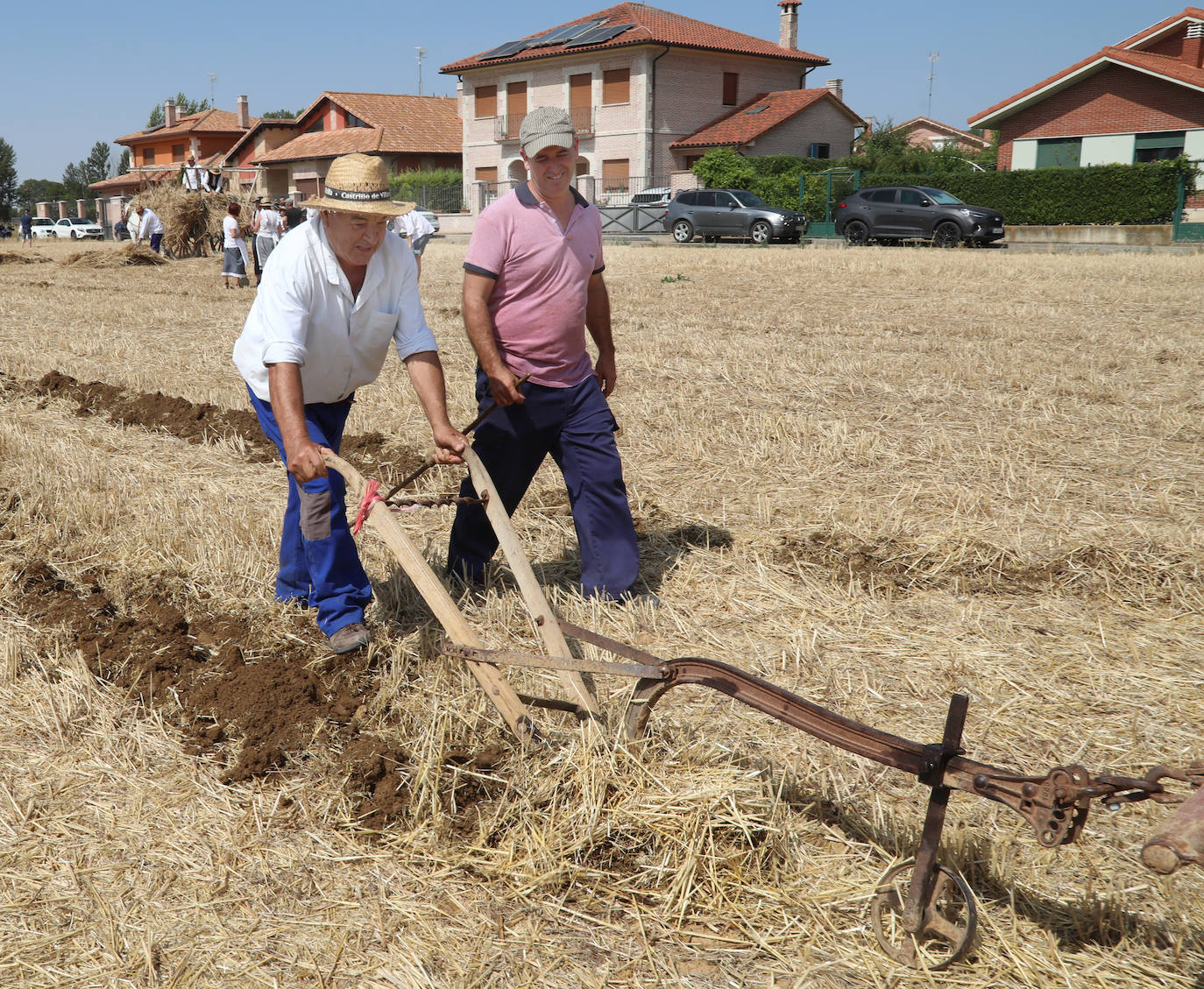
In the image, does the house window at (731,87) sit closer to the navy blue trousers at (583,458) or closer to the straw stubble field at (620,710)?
the straw stubble field at (620,710)

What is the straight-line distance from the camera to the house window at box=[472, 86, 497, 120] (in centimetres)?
5044

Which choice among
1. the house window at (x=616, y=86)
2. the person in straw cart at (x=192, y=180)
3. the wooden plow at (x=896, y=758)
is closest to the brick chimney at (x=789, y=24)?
the house window at (x=616, y=86)

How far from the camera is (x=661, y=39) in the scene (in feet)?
145

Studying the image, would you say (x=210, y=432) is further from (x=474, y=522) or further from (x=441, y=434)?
(x=441, y=434)

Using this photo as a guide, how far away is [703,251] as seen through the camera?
27.4 metres

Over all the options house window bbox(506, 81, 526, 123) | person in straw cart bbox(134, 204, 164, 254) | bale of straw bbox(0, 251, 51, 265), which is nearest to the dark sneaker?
person in straw cart bbox(134, 204, 164, 254)

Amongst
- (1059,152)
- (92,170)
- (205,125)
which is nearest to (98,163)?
(92,170)

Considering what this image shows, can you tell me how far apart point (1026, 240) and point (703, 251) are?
27.6ft

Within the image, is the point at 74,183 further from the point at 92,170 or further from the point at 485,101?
the point at 485,101

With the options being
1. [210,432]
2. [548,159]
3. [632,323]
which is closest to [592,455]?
[548,159]

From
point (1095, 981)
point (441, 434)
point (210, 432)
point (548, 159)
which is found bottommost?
point (1095, 981)

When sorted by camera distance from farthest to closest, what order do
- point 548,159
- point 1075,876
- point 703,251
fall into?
point 703,251 < point 548,159 < point 1075,876

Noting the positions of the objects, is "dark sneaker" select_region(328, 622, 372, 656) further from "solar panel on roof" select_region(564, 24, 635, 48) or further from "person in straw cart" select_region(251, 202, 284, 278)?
"solar panel on roof" select_region(564, 24, 635, 48)

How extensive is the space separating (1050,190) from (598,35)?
23492 millimetres
